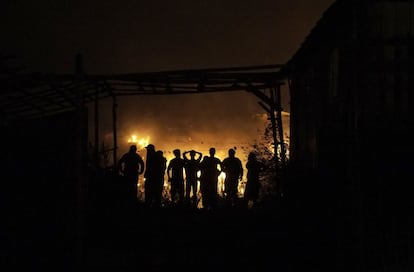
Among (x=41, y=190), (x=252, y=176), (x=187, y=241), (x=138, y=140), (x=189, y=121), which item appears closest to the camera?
(x=41, y=190)

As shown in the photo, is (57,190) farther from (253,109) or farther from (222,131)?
(253,109)

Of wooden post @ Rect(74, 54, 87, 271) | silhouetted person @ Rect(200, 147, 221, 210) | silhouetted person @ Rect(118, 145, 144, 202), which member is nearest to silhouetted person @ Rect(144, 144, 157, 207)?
silhouetted person @ Rect(118, 145, 144, 202)

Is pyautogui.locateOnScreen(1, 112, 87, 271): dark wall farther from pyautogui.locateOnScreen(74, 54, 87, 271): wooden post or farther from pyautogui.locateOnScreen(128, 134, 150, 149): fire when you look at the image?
pyautogui.locateOnScreen(128, 134, 150, 149): fire

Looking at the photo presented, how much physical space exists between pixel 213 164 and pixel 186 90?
2243mm

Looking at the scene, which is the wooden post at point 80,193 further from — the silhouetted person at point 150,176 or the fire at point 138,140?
the fire at point 138,140

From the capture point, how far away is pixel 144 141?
4847 cm

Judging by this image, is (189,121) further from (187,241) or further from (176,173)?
(187,241)

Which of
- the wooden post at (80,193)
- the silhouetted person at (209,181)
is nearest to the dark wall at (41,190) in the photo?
the wooden post at (80,193)

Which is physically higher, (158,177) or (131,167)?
(131,167)

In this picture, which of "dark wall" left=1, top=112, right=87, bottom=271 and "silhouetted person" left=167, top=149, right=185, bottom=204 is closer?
"dark wall" left=1, top=112, right=87, bottom=271

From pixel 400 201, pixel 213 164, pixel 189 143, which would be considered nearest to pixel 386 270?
pixel 400 201

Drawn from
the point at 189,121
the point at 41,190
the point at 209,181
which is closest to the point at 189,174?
the point at 209,181

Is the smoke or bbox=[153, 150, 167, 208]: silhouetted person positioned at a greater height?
the smoke

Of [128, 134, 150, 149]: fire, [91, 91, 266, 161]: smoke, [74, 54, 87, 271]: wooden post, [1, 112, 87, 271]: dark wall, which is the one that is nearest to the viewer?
[1, 112, 87, 271]: dark wall
